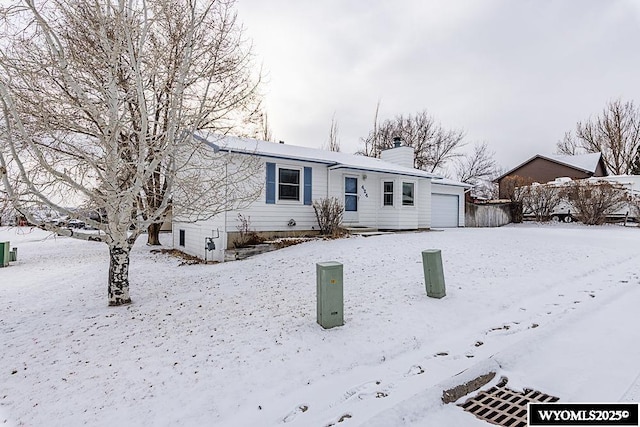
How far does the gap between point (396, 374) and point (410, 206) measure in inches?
477

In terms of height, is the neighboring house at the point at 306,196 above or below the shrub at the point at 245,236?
above

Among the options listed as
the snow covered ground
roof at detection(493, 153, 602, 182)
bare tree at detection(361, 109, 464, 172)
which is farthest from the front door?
roof at detection(493, 153, 602, 182)

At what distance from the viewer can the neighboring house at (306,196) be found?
10797mm

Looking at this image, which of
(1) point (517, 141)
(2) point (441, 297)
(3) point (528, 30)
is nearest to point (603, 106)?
(1) point (517, 141)

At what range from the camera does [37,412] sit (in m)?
2.83

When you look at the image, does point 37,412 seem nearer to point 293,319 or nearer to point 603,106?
point 293,319

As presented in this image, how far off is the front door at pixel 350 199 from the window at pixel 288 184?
2339 millimetres

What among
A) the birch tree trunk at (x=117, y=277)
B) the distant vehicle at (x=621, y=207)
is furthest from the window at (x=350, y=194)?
the distant vehicle at (x=621, y=207)

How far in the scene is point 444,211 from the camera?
18562mm

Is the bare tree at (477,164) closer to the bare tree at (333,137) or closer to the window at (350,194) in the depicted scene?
the bare tree at (333,137)

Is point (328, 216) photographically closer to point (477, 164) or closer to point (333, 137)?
point (333, 137)

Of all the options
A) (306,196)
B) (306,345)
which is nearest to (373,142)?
(306,196)

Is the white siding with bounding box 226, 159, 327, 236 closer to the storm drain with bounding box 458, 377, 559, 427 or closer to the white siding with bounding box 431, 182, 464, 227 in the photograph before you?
the white siding with bounding box 431, 182, 464, 227

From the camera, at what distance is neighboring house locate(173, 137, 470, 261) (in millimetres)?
10797
